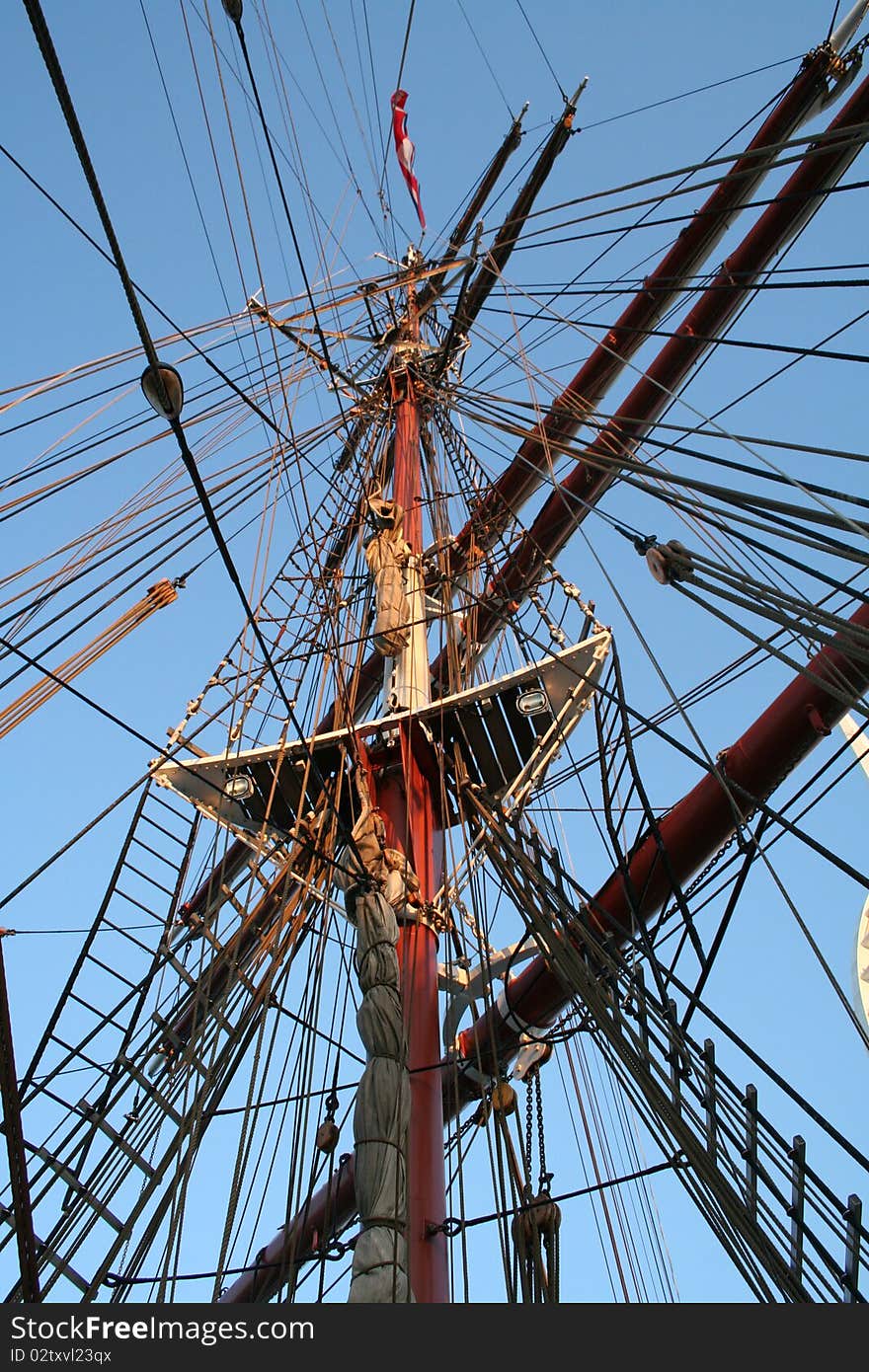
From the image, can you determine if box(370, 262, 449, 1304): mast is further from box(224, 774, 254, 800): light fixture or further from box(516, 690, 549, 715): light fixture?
box(224, 774, 254, 800): light fixture

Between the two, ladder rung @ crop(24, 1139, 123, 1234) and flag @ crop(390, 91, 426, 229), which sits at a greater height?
flag @ crop(390, 91, 426, 229)

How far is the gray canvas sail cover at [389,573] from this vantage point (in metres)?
6.66

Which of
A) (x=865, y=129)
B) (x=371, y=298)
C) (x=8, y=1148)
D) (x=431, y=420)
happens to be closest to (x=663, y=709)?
(x=431, y=420)

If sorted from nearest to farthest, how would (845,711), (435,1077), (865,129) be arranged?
(865,129) < (435,1077) < (845,711)

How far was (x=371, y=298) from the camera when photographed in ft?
37.9

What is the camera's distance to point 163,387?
2875mm

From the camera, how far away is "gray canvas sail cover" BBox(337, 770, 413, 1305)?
3.77m

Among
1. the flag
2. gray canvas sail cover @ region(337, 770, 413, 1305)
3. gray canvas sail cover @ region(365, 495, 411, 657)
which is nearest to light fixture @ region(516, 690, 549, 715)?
gray canvas sail cover @ region(365, 495, 411, 657)

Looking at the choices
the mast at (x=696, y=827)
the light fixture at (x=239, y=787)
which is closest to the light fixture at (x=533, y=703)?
the mast at (x=696, y=827)

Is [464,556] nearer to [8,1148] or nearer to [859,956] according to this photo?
[859,956]

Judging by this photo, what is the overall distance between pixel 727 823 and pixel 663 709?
1950 mm

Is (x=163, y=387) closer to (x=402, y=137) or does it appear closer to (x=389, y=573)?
(x=389, y=573)

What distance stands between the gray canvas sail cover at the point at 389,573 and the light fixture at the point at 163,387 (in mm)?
3569

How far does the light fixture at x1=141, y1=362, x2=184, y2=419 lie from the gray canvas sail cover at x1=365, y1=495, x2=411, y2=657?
3.57 meters
